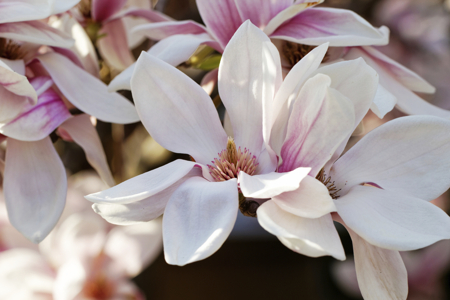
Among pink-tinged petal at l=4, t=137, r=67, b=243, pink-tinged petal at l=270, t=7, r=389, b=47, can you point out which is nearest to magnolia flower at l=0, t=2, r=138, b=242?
pink-tinged petal at l=4, t=137, r=67, b=243

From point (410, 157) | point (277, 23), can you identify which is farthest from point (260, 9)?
point (410, 157)

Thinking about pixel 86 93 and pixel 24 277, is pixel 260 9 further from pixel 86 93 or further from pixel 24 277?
pixel 24 277

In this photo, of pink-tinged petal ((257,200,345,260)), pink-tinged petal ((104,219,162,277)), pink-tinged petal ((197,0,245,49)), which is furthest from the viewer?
pink-tinged petal ((104,219,162,277))

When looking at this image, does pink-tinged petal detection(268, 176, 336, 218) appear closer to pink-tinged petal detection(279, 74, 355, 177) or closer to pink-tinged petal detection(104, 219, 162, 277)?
pink-tinged petal detection(279, 74, 355, 177)

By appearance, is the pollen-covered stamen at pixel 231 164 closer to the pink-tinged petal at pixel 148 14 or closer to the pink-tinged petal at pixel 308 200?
the pink-tinged petal at pixel 308 200

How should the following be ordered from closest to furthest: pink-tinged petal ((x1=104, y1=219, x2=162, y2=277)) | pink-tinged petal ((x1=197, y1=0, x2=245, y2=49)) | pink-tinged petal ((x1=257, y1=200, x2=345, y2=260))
Answer: pink-tinged petal ((x1=257, y1=200, x2=345, y2=260)), pink-tinged petal ((x1=197, y1=0, x2=245, y2=49)), pink-tinged petal ((x1=104, y1=219, x2=162, y2=277))

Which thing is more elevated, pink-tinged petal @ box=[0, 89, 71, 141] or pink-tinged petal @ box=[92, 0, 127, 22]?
pink-tinged petal @ box=[92, 0, 127, 22]

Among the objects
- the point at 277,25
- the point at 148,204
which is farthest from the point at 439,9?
the point at 148,204
